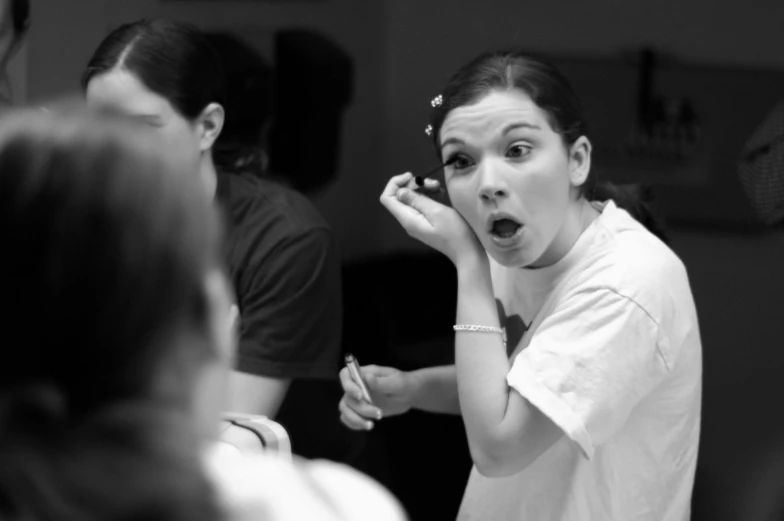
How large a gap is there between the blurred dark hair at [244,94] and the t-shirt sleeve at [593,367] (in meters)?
0.78

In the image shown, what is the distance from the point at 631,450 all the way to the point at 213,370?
71 cm

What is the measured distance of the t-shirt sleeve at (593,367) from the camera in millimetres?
1137

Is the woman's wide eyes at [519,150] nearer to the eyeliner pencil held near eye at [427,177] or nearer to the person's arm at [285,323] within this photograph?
the eyeliner pencil held near eye at [427,177]

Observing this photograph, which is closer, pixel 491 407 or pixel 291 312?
pixel 491 407

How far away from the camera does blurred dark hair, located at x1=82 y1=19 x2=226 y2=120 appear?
1475 mm

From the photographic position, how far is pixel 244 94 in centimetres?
229

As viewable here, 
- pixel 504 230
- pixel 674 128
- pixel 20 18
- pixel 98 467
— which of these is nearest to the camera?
pixel 98 467

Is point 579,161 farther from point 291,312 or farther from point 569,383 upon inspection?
point 291,312

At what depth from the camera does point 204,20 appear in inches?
92.6

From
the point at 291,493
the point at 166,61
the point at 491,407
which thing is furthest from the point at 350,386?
the point at 291,493

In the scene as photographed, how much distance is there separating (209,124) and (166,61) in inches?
4.1

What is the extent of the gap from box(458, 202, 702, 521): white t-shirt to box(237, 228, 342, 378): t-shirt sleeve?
348 millimetres

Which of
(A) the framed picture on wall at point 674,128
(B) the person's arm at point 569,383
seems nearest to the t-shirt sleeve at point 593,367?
(B) the person's arm at point 569,383

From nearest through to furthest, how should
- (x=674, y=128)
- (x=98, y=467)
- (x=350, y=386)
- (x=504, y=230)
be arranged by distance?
(x=98, y=467) < (x=504, y=230) < (x=350, y=386) < (x=674, y=128)
